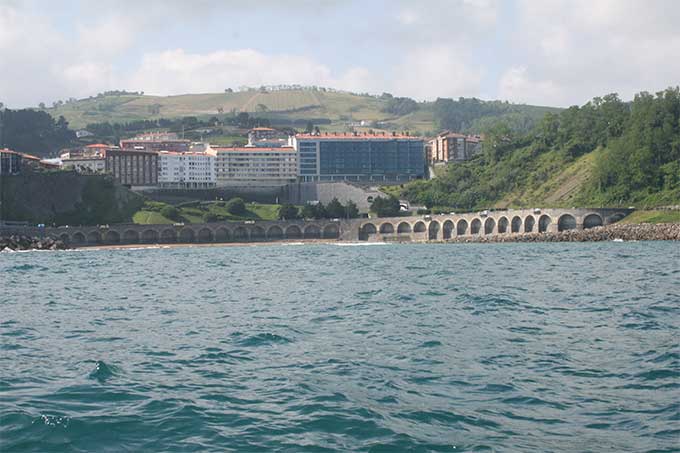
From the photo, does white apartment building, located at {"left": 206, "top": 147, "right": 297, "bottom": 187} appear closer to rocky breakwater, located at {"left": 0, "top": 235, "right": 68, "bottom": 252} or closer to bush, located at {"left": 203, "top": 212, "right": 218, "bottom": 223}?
bush, located at {"left": 203, "top": 212, "right": 218, "bottom": 223}

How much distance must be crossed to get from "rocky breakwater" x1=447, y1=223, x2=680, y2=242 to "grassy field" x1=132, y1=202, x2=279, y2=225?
5175 cm

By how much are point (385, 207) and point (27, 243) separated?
59.0 meters

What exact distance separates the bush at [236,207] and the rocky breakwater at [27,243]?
38835mm

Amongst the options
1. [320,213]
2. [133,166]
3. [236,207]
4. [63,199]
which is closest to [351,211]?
[320,213]

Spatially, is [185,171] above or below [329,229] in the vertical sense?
above

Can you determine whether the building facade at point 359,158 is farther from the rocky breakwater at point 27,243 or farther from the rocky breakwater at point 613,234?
the rocky breakwater at point 27,243

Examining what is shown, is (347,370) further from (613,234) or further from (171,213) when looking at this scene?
(171,213)

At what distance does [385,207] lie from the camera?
149 meters

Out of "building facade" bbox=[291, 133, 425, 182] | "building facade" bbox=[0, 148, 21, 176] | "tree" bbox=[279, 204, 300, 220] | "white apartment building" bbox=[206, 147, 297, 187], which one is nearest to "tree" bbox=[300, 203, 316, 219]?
"tree" bbox=[279, 204, 300, 220]

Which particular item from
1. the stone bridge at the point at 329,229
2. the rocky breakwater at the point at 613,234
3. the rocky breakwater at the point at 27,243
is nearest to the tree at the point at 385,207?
the stone bridge at the point at 329,229

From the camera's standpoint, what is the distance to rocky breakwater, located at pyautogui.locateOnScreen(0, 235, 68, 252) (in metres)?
112

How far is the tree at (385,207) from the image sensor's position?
148375 millimetres

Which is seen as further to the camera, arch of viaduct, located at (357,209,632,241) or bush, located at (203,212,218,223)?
bush, located at (203,212,218,223)

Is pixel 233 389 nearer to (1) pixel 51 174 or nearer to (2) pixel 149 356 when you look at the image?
(2) pixel 149 356
